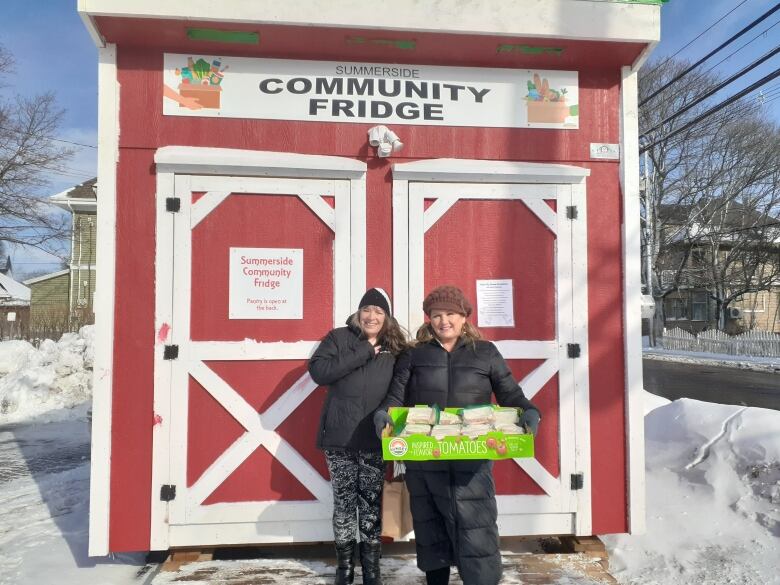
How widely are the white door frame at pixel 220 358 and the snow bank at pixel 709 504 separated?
2200 mm

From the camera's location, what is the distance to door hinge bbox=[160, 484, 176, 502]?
11.9 ft

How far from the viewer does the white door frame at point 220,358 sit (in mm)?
3656

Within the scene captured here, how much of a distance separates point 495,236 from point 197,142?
2128mm

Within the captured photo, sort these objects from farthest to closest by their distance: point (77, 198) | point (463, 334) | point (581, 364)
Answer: point (77, 198), point (581, 364), point (463, 334)

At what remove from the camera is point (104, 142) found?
3.64 meters

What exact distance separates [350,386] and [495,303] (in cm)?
130

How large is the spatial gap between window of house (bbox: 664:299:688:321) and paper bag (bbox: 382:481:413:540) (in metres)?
38.6

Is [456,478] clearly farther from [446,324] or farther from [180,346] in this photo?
[180,346]

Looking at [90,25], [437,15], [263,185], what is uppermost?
[437,15]

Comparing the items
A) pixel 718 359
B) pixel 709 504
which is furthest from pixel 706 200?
pixel 709 504

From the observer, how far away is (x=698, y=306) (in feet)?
121

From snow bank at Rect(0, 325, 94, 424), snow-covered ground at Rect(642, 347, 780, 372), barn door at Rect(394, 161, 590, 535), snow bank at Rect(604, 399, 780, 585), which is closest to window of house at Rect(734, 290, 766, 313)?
snow-covered ground at Rect(642, 347, 780, 372)

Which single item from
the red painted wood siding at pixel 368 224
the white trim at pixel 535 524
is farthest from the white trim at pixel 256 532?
the white trim at pixel 535 524

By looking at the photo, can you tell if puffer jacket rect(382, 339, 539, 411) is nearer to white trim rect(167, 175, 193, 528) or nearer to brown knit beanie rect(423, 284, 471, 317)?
brown knit beanie rect(423, 284, 471, 317)
